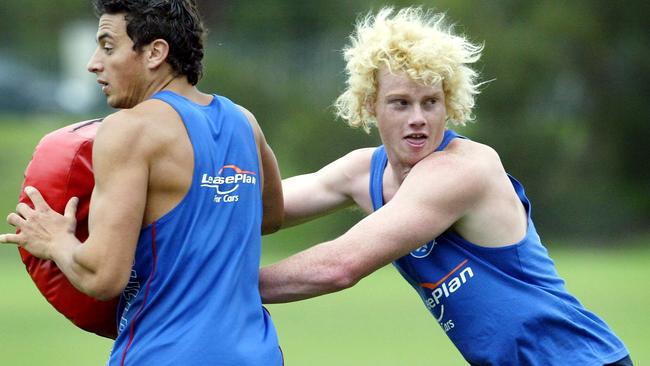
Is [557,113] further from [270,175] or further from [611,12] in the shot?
[270,175]

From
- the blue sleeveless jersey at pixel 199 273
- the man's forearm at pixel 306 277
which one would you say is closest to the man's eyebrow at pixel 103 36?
the blue sleeveless jersey at pixel 199 273

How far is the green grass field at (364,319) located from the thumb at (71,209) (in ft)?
22.8

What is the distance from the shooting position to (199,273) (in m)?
3.83

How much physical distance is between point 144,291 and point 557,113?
732 inches

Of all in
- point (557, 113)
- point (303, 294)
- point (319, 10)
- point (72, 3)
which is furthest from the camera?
point (72, 3)

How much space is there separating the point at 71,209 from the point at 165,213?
1.15 feet

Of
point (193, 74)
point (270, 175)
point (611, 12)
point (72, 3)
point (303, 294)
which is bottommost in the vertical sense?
point (303, 294)

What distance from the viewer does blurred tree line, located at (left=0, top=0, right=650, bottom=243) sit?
2077 cm

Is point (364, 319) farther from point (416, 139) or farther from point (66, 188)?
point (66, 188)

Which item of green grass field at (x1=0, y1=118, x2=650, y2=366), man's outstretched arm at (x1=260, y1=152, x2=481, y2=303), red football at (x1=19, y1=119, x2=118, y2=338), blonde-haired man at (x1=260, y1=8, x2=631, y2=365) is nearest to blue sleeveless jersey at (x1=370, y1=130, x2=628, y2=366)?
blonde-haired man at (x1=260, y1=8, x2=631, y2=365)

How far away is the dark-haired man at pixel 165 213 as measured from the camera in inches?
146

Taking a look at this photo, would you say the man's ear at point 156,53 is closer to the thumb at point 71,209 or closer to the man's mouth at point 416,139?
the thumb at point 71,209

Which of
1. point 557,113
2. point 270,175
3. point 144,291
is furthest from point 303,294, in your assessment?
point 557,113

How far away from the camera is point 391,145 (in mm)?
4598
